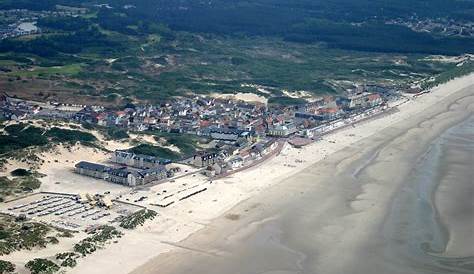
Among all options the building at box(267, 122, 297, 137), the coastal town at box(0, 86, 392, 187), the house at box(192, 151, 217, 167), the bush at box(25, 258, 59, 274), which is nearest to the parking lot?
the coastal town at box(0, 86, 392, 187)

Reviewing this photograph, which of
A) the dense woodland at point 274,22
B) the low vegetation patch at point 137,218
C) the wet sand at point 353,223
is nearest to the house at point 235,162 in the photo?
the wet sand at point 353,223

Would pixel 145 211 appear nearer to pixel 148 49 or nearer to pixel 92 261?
pixel 92 261

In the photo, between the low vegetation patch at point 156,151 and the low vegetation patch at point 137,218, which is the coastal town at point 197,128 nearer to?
the low vegetation patch at point 156,151

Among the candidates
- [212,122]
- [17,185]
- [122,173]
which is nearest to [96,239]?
[17,185]

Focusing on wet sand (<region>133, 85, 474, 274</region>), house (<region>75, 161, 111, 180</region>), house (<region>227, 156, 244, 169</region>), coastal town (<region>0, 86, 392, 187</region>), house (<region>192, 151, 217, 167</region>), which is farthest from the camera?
house (<region>192, 151, 217, 167</region>)

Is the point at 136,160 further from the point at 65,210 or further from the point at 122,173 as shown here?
the point at 65,210

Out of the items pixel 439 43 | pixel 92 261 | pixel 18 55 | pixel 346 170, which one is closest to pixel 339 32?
pixel 439 43

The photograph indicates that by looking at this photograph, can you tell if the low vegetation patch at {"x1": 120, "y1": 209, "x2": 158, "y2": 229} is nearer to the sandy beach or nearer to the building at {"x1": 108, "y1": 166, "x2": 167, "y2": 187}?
the sandy beach
